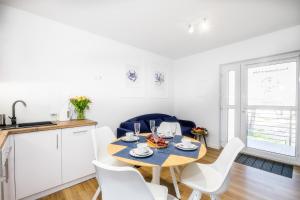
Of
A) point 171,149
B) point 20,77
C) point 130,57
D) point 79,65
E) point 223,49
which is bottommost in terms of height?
point 171,149

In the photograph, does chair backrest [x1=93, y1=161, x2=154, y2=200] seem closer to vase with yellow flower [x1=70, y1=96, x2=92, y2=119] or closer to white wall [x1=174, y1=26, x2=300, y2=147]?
vase with yellow flower [x1=70, y1=96, x2=92, y2=119]

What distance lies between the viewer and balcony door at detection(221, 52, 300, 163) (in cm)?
283

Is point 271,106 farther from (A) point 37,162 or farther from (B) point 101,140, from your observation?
(A) point 37,162

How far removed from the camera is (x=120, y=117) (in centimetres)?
334

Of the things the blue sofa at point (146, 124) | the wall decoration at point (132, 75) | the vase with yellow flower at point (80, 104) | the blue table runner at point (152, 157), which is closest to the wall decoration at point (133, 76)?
the wall decoration at point (132, 75)

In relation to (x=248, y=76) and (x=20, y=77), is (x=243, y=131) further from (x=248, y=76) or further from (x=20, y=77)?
(x=20, y=77)

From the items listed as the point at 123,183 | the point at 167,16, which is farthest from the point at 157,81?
the point at 123,183

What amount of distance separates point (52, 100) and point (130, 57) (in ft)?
6.28

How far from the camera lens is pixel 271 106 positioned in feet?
Answer: 9.98

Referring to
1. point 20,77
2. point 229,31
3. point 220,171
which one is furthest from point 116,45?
point 220,171

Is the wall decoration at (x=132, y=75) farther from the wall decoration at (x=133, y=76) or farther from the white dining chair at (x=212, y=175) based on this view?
the white dining chair at (x=212, y=175)

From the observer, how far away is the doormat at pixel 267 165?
2527 mm

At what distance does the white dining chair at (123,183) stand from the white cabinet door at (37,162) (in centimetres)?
138

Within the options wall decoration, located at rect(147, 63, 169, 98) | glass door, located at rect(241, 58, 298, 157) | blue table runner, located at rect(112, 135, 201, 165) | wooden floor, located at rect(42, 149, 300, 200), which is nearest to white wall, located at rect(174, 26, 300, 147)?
glass door, located at rect(241, 58, 298, 157)
